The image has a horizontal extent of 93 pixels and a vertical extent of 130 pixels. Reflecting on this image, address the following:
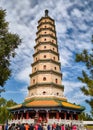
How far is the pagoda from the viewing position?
131 feet

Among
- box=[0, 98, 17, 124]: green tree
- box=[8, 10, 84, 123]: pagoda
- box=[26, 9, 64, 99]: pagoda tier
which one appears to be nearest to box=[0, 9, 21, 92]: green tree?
box=[8, 10, 84, 123]: pagoda

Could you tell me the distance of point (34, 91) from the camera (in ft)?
145

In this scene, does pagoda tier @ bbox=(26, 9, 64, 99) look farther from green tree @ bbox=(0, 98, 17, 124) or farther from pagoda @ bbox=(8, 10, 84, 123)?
green tree @ bbox=(0, 98, 17, 124)

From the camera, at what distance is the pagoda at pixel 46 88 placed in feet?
131

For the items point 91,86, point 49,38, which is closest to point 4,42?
point 91,86

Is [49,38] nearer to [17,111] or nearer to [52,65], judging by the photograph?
[52,65]

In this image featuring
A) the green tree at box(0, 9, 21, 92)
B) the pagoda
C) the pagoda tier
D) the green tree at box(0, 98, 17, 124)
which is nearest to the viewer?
the green tree at box(0, 9, 21, 92)

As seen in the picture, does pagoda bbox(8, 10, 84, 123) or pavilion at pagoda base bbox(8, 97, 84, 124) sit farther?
pagoda bbox(8, 10, 84, 123)

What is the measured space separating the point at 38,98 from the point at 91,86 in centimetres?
2774

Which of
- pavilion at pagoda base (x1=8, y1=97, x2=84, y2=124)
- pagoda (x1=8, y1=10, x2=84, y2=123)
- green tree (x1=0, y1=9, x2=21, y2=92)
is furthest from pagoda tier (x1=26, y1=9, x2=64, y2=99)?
green tree (x1=0, y1=9, x2=21, y2=92)

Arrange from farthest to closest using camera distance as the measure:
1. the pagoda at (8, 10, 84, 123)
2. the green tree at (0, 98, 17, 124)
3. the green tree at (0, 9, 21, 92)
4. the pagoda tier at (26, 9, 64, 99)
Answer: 1. the green tree at (0, 98, 17, 124)
2. the pagoda tier at (26, 9, 64, 99)
3. the pagoda at (8, 10, 84, 123)
4. the green tree at (0, 9, 21, 92)

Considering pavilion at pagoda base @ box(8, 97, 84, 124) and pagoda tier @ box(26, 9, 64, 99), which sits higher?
pagoda tier @ box(26, 9, 64, 99)

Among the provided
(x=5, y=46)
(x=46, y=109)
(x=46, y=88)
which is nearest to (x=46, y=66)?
(x=46, y=88)

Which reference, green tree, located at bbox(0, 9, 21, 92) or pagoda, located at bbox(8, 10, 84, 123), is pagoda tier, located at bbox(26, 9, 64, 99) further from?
green tree, located at bbox(0, 9, 21, 92)
